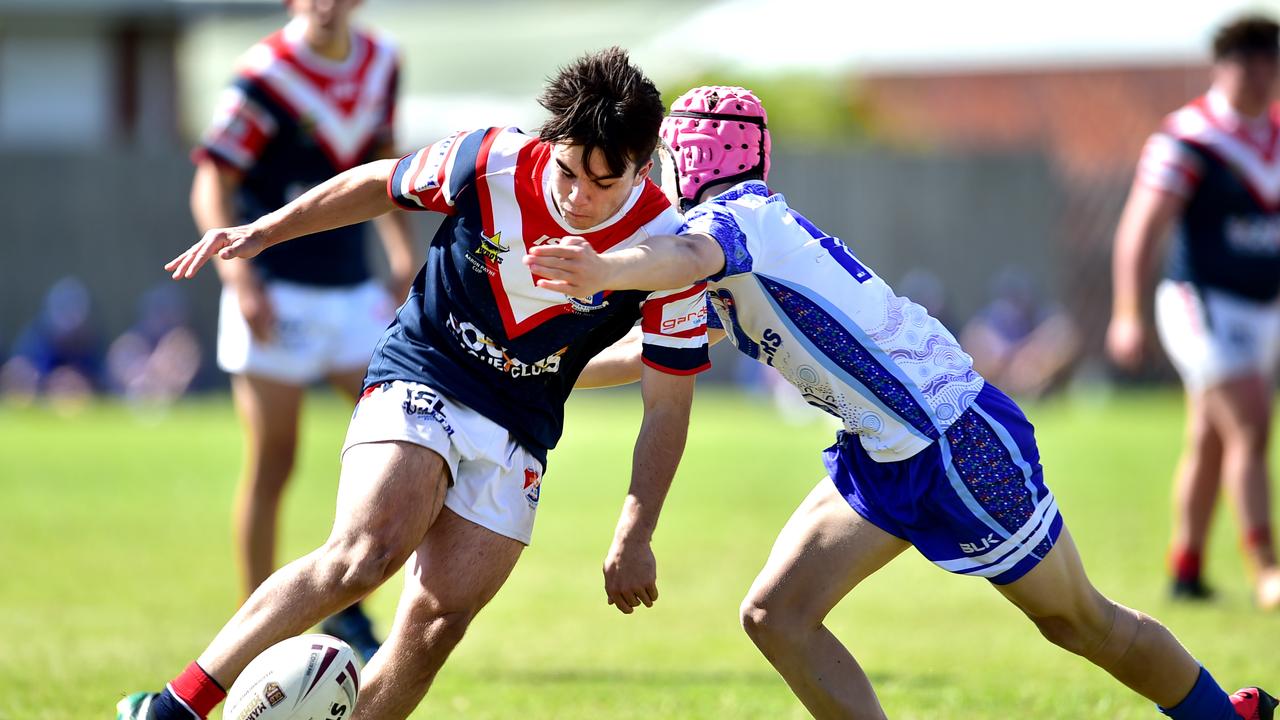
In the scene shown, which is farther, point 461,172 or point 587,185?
point 461,172

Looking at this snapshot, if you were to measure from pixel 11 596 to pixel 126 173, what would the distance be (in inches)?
618

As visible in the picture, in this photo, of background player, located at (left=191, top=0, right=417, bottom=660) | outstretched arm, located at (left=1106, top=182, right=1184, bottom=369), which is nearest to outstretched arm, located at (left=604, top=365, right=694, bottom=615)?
background player, located at (left=191, top=0, right=417, bottom=660)

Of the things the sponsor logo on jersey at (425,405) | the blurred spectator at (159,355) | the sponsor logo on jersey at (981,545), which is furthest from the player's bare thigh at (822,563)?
the blurred spectator at (159,355)

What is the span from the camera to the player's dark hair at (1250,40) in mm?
7461

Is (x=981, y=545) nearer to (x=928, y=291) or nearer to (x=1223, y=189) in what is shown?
(x=1223, y=189)

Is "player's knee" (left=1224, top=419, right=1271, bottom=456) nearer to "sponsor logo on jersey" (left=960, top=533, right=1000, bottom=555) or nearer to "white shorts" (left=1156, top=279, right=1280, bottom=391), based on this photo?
"white shorts" (left=1156, top=279, right=1280, bottom=391)

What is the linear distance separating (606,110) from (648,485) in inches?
38.4

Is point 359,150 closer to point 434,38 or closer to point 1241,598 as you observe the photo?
point 1241,598

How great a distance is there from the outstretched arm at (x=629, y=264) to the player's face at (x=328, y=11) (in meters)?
2.79

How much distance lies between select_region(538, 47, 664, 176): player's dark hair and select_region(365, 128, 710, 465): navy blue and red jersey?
0.20 metres

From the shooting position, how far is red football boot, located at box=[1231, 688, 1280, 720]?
455cm

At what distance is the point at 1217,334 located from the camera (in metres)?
7.54

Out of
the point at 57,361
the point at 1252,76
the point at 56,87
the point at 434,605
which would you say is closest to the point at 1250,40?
the point at 1252,76

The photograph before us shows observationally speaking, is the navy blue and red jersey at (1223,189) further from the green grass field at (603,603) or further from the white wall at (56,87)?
the white wall at (56,87)
